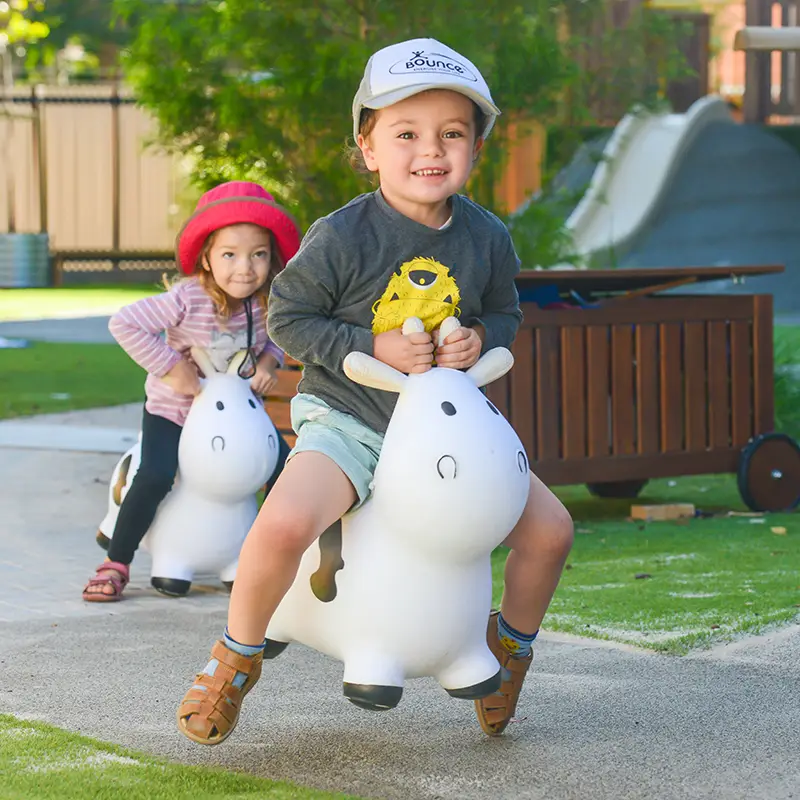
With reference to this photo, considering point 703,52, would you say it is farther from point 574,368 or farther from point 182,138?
point 574,368

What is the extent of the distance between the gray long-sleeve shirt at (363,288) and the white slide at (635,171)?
46.8 feet

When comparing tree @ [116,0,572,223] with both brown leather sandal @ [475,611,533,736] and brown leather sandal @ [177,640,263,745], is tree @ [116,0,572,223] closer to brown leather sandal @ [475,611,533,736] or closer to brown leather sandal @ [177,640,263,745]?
brown leather sandal @ [475,611,533,736]

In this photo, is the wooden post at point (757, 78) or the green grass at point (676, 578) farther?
the wooden post at point (757, 78)

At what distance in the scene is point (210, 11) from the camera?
8.71 metres

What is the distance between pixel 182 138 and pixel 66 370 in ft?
14.8

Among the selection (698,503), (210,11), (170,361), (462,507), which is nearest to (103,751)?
(462,507)

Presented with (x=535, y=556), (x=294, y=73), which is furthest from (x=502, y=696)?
(x=294, y=73)

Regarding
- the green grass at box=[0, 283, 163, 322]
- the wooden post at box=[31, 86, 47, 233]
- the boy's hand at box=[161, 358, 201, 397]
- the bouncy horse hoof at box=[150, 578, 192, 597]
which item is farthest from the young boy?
the wooden post at box=[31, 86, 47, 233]

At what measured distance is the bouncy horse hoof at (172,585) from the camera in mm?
5531

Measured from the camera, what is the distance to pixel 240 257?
539 centimetres

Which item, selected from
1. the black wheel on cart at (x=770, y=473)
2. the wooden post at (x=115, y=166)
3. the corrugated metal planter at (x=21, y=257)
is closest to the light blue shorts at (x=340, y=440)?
the black wheel on cart at (x=770, y=473)

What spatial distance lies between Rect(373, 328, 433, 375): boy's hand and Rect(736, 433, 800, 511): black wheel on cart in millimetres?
4390

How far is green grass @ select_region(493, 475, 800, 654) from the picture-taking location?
4980mm

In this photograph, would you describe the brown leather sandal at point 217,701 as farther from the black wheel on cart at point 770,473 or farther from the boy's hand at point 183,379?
the black wheel on cart at point 770,473
